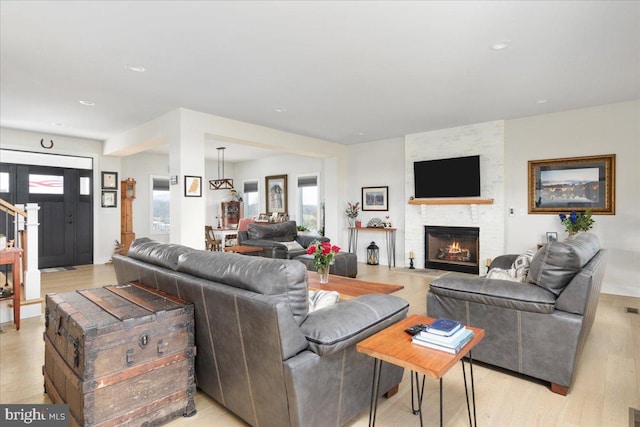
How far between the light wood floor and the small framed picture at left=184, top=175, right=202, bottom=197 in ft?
8.06

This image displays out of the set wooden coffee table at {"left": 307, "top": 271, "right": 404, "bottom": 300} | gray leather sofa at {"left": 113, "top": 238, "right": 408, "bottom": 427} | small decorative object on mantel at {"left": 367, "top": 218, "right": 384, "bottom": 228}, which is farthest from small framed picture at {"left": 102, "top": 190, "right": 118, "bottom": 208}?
gray leather sofa at {"left": 113, "top": 238, "right": 408, "bottom": 427}

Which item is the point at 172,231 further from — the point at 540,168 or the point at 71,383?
the point at 540,168

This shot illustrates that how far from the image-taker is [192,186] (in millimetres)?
5195

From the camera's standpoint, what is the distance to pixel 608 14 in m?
2.65

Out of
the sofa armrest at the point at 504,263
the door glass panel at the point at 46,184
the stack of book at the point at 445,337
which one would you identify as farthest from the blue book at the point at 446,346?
the door glass panel at the point at 46,184

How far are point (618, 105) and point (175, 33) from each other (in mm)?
5757

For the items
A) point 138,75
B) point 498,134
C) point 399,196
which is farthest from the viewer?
point 399,196

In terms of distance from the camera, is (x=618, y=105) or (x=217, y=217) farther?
(x=217, y=217)

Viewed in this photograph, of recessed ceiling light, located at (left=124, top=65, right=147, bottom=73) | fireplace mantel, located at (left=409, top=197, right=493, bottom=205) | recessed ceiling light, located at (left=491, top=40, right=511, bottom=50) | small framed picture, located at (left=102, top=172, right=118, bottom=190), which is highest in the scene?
recessed ceiling light, located at (left=124, top=65, right=147, bottom=73)

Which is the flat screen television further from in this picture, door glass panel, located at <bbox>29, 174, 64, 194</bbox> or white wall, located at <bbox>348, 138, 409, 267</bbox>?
door glass panel, located at <bbox>29, 174, 64, 194</bbox>

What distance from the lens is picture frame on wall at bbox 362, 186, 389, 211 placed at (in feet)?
24.6

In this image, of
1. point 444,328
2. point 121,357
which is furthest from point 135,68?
point 444,328

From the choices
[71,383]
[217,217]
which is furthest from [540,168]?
[217,217]

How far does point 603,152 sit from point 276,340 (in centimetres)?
570
